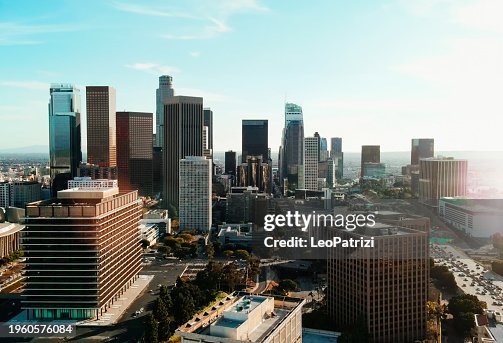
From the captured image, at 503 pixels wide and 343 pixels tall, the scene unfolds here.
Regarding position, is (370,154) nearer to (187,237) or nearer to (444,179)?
(444,179)

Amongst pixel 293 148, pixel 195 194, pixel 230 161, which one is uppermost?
pixel 293 148

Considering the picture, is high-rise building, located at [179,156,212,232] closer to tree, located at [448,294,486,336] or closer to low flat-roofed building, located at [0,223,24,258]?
low flat-roofed building, located at [0,223,24,258]

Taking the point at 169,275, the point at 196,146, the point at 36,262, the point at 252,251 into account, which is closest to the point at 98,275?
the point at 36,262

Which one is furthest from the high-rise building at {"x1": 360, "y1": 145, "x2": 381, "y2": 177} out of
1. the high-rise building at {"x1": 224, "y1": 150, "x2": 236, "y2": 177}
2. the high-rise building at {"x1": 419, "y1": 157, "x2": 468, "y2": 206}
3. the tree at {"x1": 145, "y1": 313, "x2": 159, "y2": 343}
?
the tree at {"x1": 145, "y1": 313, "x2": 159, "y2": 343}

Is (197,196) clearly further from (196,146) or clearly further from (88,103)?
(88,103)

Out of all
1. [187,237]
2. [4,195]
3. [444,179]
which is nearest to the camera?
[187,237]

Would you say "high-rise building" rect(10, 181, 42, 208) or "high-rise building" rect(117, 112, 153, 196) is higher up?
"high-rise building" rect(117, 112, 153, 196)

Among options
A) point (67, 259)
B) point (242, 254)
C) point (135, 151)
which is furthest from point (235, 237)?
point (135, 151)
